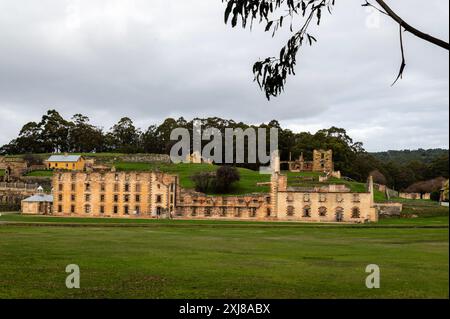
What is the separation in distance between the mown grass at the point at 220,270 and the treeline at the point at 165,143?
109 metres

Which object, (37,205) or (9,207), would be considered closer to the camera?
(37,205)

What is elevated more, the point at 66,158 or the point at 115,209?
the point at 66,158

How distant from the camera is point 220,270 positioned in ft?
69.8

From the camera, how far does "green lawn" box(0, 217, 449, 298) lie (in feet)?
53.9

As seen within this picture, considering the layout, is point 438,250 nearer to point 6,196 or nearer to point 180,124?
point 6,196

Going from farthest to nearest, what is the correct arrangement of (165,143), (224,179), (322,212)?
(165,143)
(224,179)
(322,212)

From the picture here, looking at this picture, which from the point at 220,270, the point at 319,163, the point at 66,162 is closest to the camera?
the point at 220,270

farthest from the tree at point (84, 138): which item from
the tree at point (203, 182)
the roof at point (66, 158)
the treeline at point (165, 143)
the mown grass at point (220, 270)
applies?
the mown grass at point (220, 270)

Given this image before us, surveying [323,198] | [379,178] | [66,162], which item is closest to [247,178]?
[323,198]

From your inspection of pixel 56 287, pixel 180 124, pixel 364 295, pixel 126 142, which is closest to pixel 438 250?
pixel 364 295

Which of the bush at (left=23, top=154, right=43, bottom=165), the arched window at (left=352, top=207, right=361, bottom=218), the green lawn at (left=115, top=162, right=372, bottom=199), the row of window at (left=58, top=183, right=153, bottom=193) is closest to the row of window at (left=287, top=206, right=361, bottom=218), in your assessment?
the arched window at (left=352, top=207, right=361, bottom=218)

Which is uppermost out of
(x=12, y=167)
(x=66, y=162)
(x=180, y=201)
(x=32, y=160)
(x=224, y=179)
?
(x=32, y=160)

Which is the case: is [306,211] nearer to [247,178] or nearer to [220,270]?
[247,178]

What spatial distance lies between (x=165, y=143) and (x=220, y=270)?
147512 millimetres
